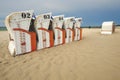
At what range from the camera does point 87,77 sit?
261 cm

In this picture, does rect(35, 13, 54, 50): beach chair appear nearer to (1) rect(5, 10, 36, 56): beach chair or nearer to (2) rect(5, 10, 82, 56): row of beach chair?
(2) rect(5, 10, 82, 56): row of beach chair

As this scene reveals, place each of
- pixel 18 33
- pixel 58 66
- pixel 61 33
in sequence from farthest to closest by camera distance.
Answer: pixel 61 33, pixel 18 33, pixel 58 66

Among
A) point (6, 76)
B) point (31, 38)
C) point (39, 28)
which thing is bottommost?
point (6, 76)

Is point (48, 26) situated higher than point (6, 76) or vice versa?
point (48, 26)

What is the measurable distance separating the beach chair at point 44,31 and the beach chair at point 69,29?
1.29 m

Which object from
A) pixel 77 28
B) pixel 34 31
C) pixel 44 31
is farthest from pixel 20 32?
pixel 77 28

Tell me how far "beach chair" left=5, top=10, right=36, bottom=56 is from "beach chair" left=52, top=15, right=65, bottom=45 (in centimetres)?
135

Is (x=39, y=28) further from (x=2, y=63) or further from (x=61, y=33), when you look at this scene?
(x=2, y=63)

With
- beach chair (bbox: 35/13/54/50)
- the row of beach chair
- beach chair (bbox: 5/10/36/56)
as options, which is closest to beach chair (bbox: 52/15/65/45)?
the row of beach chair

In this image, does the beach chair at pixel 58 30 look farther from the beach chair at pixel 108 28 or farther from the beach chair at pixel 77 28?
the beach chair at pixel 108 28

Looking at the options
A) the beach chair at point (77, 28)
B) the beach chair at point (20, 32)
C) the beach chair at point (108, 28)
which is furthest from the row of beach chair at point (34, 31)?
the beach chair at point (108, 28)

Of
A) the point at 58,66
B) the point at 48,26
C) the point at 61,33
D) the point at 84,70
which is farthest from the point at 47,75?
the point at 61,33

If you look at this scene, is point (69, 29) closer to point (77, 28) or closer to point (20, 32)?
point (77, 28)

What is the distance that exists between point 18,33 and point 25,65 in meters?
1.42
